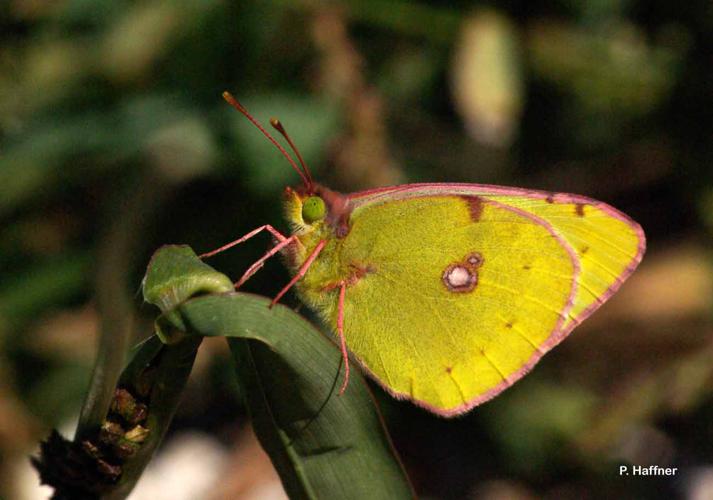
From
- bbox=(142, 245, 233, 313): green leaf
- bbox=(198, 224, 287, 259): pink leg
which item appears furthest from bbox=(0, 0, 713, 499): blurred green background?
bbox=(142, 245, 233, 313): green leaf

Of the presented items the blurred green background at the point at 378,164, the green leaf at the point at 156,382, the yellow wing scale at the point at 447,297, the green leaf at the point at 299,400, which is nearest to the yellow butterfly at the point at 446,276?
the yellow wing scale at the point at 447,297

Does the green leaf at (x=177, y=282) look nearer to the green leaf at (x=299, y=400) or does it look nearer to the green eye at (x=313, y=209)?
the green leaf at (x=299, y=400)

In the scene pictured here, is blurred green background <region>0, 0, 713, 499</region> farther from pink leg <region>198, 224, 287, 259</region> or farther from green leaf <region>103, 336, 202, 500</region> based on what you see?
green leaf <region>103, 336, 202, 500</region>

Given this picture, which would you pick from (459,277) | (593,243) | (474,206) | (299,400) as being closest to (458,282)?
(459,277)

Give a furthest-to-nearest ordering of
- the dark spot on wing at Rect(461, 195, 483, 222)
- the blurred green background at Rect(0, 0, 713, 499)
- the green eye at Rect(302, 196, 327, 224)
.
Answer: the blurred green background at Rect(0, 0, 713, 499) < the dark spot on wing at Rect(461, 195, 483, 222) < the green eye at Rect(302, 196, 327, 224)

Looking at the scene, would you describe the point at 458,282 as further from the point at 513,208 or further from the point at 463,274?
the point at 513,208
